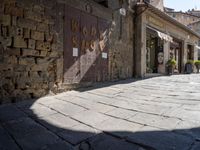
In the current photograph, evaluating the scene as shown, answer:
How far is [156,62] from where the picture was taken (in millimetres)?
12211

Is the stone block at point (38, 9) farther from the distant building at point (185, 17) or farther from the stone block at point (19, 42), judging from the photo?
the distant building at point (185, 17)

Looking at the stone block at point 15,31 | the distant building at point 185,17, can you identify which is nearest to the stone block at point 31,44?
the stone block at point 15,31

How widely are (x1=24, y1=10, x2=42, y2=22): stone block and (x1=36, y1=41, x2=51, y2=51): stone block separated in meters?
0.58

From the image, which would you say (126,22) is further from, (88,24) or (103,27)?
(88,24)

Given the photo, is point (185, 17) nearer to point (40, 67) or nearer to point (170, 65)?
point (170, 65)

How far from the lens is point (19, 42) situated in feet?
14.8

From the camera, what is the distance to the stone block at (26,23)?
14.8 ft

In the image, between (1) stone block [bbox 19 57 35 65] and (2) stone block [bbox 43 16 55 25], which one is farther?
(2) stone block [bbox 43 16 55 25]

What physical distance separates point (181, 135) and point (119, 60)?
20.0 ft

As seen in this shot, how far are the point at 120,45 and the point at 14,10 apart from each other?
488 cm

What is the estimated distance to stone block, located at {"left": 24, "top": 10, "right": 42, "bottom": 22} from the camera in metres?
4.65

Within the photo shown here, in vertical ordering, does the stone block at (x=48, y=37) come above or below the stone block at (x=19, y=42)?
above

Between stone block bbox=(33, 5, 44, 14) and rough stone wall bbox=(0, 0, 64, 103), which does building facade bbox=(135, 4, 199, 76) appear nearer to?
rough stone wall bbox=(0, 0, 64, 103)

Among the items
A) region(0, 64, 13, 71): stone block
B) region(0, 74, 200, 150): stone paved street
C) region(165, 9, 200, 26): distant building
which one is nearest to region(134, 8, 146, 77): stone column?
region(0, 74, 200, 150): stone paved street
